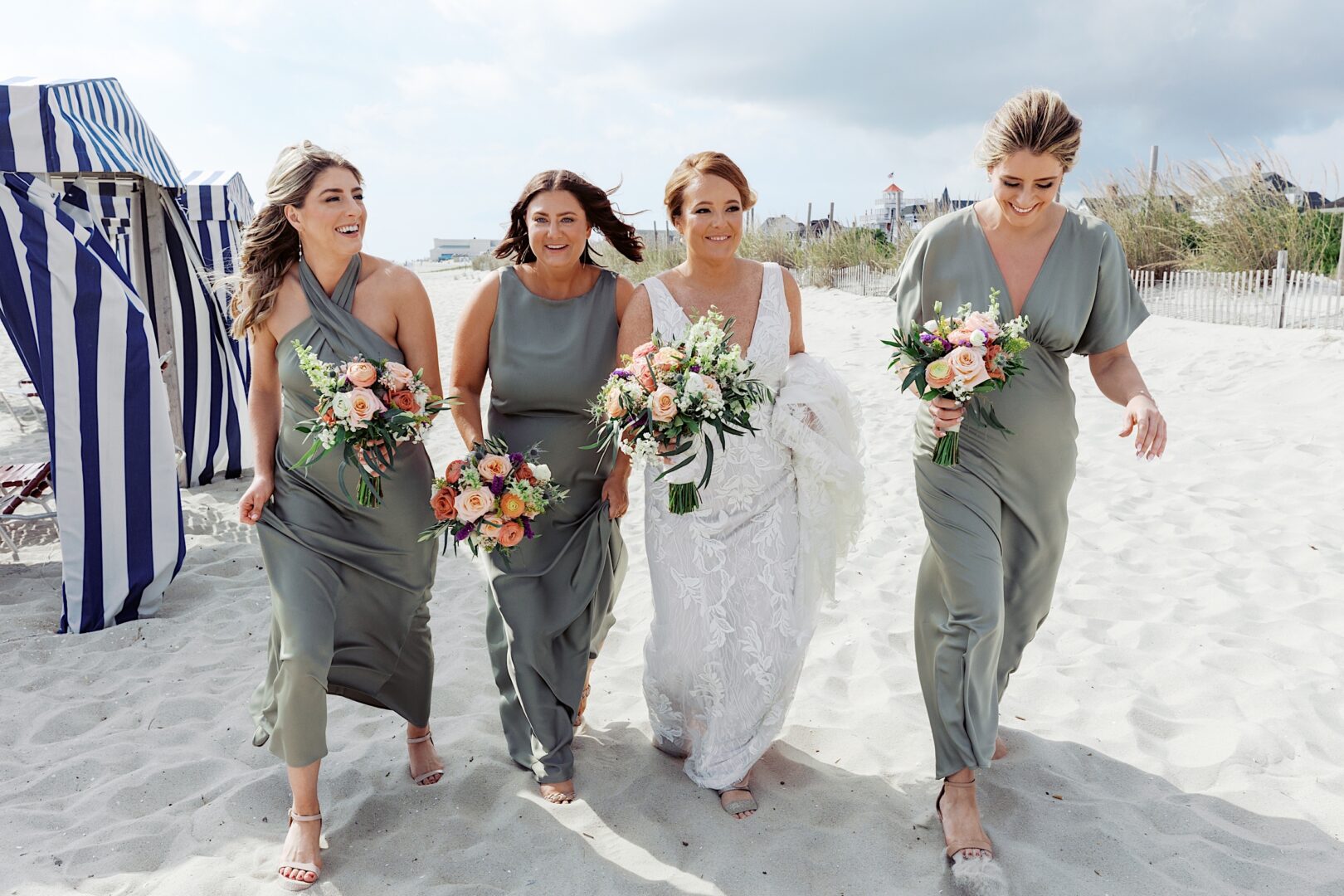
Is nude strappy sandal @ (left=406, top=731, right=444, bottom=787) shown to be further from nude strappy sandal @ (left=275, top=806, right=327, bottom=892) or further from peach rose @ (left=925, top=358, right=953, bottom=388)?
peach rose @ (left=925, top=358, right=953, bottom=388)

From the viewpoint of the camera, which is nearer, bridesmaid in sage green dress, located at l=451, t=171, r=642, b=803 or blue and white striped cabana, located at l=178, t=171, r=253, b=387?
bridesmaid in sage green dress, located at l=451, t=171, r=642, b=803

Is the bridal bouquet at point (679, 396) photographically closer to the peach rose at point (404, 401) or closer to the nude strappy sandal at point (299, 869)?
the peach rose at point (404, 401)

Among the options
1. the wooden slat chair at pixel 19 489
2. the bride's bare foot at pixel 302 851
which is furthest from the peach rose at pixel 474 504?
the wooden slat chair at pixel 19 489

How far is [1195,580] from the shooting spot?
18.1 ft

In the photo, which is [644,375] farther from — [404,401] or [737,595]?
[737,595]

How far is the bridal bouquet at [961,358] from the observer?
2979 mm

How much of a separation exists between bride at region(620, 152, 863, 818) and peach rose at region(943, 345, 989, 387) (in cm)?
76

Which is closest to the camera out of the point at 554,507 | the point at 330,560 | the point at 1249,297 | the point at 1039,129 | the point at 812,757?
the point at 1039,129

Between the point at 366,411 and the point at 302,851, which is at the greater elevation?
the point at 366,411

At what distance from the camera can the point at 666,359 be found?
312 cm

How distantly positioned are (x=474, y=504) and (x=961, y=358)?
1705 mm

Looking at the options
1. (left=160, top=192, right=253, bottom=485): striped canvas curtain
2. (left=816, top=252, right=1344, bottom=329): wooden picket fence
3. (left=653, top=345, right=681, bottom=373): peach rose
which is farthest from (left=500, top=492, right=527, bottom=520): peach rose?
(left=816, top=252, right=1344, bottom=329): wooden picket fence

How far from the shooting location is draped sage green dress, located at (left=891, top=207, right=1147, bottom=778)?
10.7 feet

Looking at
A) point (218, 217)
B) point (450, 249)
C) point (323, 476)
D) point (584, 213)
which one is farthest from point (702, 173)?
point (450, 249)
